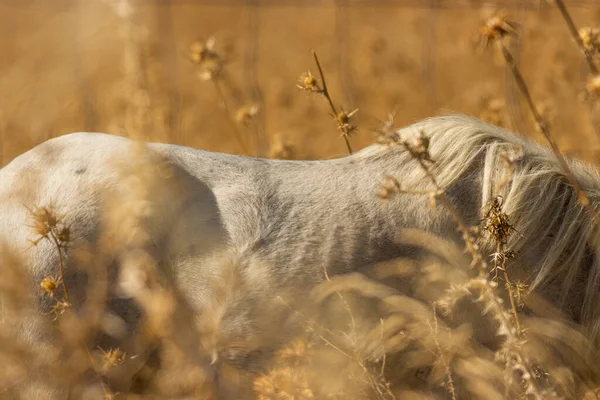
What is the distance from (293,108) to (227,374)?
4.29 meters

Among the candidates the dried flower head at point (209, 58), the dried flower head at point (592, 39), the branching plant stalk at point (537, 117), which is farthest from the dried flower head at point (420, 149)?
the dried flower head at point (209, 58)

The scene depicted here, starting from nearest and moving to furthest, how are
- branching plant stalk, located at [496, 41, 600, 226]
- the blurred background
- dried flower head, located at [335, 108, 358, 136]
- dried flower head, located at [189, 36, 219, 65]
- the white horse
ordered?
branching plant stalk, located at [496, 41, 600, 226]
the white horse
dried flower head, located at [335, 108, 358, 136]
dried flower head, located at [189, 36, 219, 65]
the blurred background

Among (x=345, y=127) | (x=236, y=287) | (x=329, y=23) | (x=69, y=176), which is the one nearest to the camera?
(x=236, y=287)

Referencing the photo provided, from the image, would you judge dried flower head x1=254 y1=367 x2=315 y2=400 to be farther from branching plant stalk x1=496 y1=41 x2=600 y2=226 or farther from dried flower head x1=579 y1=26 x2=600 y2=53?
dried flower head x1=579 y1=26 x2=600 y2=53

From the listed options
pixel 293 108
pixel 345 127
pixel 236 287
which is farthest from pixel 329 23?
pixel 236 287

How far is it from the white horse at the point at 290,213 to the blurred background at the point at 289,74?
2.29 feet

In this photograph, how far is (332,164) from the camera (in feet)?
8.43

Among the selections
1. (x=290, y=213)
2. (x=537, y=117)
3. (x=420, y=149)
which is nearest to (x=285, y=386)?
(x=290, y=213)

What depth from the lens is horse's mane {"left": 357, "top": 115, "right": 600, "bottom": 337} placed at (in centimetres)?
239

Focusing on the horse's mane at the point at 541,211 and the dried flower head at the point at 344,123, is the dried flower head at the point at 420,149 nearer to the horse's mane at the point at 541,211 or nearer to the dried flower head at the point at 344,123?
the horse's mane at the point at 541,211

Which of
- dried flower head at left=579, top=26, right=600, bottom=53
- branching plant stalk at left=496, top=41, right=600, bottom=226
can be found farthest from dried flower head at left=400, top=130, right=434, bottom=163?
dried flower head at left=579, top=26, right=600, bottom=53

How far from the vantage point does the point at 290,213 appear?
2408 millimetres

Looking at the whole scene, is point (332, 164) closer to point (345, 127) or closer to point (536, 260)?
point (345, 127)

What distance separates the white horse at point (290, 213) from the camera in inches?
92.3
